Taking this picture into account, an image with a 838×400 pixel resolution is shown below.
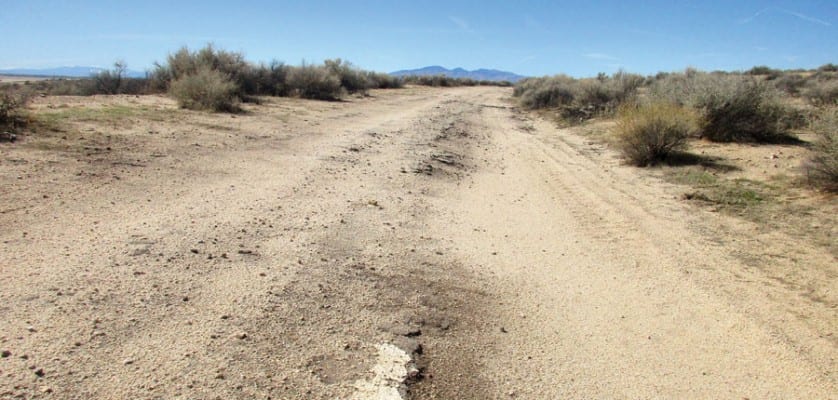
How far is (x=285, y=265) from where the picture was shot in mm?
4219

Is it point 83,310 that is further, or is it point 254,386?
point 83,310

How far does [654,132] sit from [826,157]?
305 cm

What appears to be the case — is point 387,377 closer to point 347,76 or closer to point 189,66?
point 189,66

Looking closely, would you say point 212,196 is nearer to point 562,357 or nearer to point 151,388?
point 151,388

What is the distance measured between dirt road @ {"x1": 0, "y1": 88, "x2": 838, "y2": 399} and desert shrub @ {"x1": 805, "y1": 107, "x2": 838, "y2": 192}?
1735mm

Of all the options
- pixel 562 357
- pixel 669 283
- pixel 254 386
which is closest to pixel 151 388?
pixel 254 386

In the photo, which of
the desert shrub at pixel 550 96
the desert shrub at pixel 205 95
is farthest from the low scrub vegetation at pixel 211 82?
the desert shrub at pixel 550 96

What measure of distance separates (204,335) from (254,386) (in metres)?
0.60

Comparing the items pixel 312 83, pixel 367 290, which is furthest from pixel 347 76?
pixel 367 290

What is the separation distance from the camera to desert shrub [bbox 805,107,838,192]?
6828 millimetres

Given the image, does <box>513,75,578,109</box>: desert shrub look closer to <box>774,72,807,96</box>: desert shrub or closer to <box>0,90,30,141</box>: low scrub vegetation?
<box>774,72,807,96</box>: desert shrub

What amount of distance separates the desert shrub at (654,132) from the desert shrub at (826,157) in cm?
233

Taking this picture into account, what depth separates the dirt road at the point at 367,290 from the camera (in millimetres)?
2883

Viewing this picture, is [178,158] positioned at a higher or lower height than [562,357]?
higher
